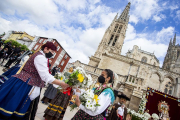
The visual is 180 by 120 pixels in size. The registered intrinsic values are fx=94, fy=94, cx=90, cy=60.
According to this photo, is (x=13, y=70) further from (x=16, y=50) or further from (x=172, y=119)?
(x=172, y=119)

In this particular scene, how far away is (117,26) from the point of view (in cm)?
3319

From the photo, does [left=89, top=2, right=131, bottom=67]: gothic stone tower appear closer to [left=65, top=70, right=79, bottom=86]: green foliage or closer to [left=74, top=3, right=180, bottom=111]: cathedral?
[left=74, top=3, right=180, bottom=111]: cathedral

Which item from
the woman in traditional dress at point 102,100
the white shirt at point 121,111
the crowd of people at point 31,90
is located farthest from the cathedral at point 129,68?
the white shirt at point 121,111

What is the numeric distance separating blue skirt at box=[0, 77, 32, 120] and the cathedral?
6.65ft

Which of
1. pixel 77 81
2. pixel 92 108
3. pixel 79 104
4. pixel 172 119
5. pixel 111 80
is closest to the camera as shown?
pixel 92 108

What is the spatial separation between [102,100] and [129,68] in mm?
12480

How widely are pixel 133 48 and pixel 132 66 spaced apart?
28.3 meters

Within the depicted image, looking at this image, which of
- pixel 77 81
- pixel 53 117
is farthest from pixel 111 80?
pixel 53 117

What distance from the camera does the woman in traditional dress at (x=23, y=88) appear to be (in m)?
1.66

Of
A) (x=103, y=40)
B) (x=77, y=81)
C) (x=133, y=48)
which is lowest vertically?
(x=77, y=81)

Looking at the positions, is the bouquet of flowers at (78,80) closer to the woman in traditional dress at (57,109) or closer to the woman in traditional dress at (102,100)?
the woman in traditional dress at (102,100)

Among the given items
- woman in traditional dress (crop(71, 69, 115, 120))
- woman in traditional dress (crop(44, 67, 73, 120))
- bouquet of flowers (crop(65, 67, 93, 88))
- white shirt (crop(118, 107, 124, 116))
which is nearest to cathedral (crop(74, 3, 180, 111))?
woman in traditional dress (crop(71, 69, 115, 120))

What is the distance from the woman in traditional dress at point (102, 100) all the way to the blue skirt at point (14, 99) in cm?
102

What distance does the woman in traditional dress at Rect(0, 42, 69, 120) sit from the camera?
1.66 meters
